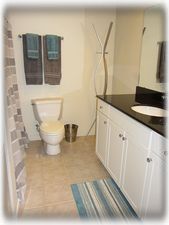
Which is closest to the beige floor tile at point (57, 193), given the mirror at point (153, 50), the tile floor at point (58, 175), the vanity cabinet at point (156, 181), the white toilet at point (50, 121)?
the tile floor at point (58, 175)

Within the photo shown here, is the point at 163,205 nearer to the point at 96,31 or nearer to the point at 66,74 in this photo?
the point at 66,74

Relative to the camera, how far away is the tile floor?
1.70m

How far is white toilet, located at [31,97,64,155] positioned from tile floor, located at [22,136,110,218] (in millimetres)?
160

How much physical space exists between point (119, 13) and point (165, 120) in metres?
1.94

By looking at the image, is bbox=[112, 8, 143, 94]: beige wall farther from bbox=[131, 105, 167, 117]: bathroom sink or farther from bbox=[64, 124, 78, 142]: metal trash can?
bbox=[64, 124, 78, 142]: metal trash can

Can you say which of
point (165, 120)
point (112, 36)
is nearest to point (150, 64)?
point (165, 120)

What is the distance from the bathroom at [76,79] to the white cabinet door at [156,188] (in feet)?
2.47

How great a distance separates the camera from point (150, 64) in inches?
84.0

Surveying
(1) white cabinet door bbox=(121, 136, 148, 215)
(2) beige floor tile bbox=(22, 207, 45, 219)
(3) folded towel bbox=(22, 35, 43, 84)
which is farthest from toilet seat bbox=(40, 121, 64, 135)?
(1) white cabinet door bbox=(121, 136, 148, 215)

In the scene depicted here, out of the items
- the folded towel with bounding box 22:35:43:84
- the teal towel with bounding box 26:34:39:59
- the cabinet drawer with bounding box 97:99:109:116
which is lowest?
the cabinet drawer with bounding box 97:99:109:116

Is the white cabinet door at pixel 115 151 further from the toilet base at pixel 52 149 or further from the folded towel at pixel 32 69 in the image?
the folded towel at pixel 32 69

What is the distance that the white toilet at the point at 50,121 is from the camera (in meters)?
2.44

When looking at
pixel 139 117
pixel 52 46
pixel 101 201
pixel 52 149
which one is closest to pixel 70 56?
pixel 52 46

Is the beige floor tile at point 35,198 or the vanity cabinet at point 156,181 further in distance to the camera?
the beige floor tile at point 35,198
